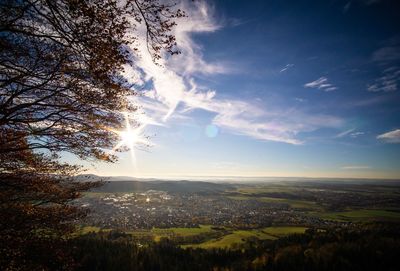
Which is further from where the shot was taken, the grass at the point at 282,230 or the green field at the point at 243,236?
the grass at the point at 282,230

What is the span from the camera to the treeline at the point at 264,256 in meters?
45.7

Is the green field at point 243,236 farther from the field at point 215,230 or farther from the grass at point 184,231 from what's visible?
the grass at point 184,231

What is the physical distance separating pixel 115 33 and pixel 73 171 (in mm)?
6908

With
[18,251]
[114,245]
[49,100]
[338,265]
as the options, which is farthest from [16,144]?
[338,265]

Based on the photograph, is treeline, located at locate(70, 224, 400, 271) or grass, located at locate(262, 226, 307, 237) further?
grass, located at locate(262, 226, 307, 237)

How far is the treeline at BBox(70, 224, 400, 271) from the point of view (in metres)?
45.7

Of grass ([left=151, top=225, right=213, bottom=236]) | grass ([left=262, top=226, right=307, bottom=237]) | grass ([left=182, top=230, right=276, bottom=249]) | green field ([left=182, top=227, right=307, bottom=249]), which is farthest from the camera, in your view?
grass ([left=151, top=225, right=213, bottom=236])

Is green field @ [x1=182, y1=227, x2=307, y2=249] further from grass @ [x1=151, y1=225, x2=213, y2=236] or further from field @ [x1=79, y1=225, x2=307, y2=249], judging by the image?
grass @ [x1=151, y1=225, x2=213, y2=236]

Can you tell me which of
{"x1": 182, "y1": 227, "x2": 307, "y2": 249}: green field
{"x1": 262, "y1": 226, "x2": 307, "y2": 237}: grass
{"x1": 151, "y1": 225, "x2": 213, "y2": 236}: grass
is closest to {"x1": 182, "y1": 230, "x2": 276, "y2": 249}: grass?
{"x1": 182, "y1": 227, "x2": 307, "y2": 249}: green field

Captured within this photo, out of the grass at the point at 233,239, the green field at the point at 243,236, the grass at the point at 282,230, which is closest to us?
the grass at the point at 233,239

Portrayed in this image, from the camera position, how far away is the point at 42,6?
201 inches

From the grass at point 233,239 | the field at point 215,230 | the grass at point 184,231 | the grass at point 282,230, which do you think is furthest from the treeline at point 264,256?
the grass at point 184,231

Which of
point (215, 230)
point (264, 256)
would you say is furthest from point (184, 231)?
point (264, 256)

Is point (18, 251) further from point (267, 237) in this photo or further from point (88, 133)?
point (267, 237)
